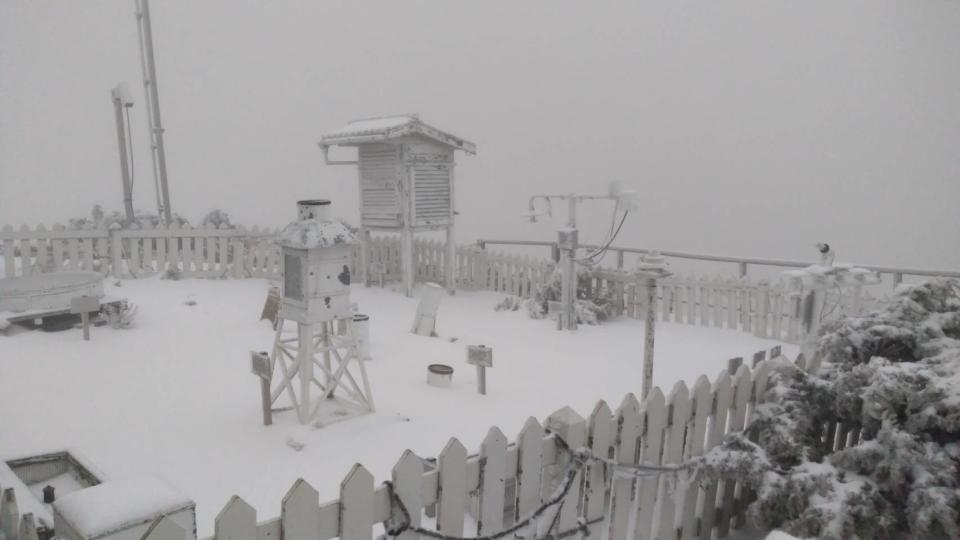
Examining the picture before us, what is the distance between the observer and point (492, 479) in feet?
9.96

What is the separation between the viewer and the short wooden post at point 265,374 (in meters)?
5.50

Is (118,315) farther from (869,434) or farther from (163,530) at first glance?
(869,434)

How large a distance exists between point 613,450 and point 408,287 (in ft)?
29.2

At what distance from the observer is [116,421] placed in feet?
18.6

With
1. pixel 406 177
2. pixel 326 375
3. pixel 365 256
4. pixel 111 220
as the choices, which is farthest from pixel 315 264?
pixel 111 220

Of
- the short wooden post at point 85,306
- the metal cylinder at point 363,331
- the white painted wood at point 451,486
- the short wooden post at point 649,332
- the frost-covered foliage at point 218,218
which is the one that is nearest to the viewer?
the white painted wood at point 451,486

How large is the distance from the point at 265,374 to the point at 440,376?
2.03m

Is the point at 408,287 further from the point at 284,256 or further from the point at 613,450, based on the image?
the point at 613,450

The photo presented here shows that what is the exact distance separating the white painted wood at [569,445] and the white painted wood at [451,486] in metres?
0.65

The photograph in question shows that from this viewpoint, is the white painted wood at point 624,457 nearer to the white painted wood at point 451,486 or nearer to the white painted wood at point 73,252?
the white painted wood at point 451,486

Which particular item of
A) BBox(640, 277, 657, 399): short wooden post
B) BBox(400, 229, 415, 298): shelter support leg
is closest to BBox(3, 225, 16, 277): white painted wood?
BBox(400, 229, 415, 298): shelter support leg

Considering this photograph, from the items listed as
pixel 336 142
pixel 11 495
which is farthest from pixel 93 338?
pixel 11 495

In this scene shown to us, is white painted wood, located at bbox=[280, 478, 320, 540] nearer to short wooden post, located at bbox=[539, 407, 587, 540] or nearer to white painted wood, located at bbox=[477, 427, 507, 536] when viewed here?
white painted wood, located at bbox=[477, 427, 507, 536]

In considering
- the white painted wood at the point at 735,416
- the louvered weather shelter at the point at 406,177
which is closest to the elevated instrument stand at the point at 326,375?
the white painted wood at the point at 735,416
